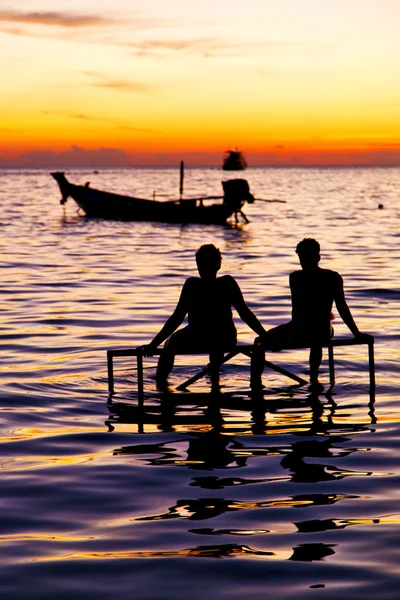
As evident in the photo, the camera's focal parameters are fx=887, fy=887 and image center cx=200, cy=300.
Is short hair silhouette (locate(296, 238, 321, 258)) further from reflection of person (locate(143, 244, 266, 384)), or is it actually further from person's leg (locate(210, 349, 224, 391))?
person's leg (locate(210, 349, 224, 391))

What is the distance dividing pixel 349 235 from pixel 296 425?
27604 mm

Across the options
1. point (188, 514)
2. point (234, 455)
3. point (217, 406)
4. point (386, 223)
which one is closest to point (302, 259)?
point (217, 406)

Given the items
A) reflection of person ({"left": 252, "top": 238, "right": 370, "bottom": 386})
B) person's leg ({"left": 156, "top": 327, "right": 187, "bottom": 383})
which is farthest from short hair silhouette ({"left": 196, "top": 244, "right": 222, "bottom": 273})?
reflection of person ({"left": 252, "top": 238, "right": 370, "bottom": 386})

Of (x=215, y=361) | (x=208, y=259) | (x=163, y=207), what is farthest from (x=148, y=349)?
(x=163, y=207)

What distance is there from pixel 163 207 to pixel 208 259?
3430 centimetres

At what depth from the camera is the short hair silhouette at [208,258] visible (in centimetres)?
773

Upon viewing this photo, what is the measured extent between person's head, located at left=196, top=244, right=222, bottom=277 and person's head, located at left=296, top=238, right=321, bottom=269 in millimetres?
960

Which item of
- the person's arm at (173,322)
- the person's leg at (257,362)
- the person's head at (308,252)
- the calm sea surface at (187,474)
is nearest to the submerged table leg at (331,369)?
the calm sea surface at (187,474)

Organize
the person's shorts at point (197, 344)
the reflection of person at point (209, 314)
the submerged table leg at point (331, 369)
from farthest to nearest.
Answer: the submerged table leg at point (331, 369) < the person's shorts at point (197, 344) < the reflection of person at point (209, 314)

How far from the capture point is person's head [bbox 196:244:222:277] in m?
7.73

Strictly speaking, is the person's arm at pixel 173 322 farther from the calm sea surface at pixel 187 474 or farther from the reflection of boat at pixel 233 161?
the reflection of boat at pixel 233 161

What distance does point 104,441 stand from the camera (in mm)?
7156

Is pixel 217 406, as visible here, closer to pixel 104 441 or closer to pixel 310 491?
pixel 104 441

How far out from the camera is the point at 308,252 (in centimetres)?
843
